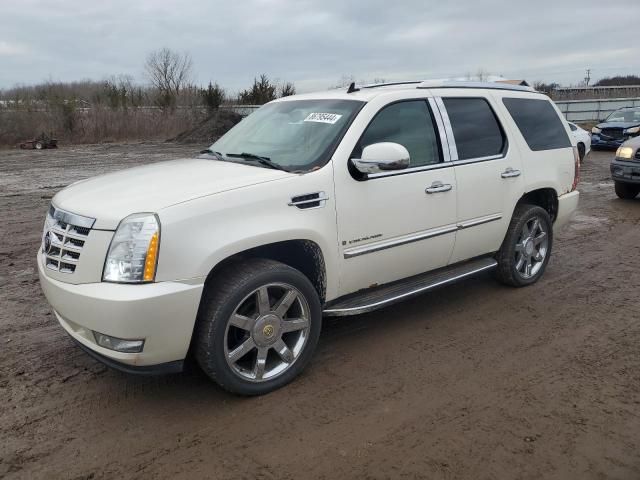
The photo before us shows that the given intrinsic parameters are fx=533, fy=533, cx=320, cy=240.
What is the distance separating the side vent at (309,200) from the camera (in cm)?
347

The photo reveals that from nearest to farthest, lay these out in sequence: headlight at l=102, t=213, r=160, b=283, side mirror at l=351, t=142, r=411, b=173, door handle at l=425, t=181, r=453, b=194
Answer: headlight at l=102, t=213, r=160, b=283 < side mirror at l=351, t=142, r=411, b=173 < door handle at l=425, t=181, r=453, b=194

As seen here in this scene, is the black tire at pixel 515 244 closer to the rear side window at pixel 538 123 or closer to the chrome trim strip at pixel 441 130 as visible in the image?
the rear side window at pixel 538 123

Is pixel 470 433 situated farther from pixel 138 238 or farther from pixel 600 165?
pixel 600 165

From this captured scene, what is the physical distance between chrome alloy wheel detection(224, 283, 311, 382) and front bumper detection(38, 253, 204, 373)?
308mm

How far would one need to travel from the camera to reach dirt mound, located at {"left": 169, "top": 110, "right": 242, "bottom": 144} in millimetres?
29358

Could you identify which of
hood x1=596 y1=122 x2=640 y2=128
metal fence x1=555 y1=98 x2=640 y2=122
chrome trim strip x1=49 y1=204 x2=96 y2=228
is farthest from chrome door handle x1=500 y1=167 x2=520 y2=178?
metal fence x1=555 y1=98 x2=640 y2=122

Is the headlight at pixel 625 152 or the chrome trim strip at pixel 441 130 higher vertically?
the chrome trim strip at pixel 441 130

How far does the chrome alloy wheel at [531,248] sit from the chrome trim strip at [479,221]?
1.73 ft

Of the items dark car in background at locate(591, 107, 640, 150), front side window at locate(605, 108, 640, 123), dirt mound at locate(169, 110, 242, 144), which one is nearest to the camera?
dark car in background at locate(591, 107, 640, 150)

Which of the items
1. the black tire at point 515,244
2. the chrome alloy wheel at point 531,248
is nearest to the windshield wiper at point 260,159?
the black tire at point 515,244

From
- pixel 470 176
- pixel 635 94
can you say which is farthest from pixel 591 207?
pixel 635 94

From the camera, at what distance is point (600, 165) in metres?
16.3

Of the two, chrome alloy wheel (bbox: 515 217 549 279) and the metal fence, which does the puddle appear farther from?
the metal fence

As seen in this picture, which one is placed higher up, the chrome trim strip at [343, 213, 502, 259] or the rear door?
the rear door
